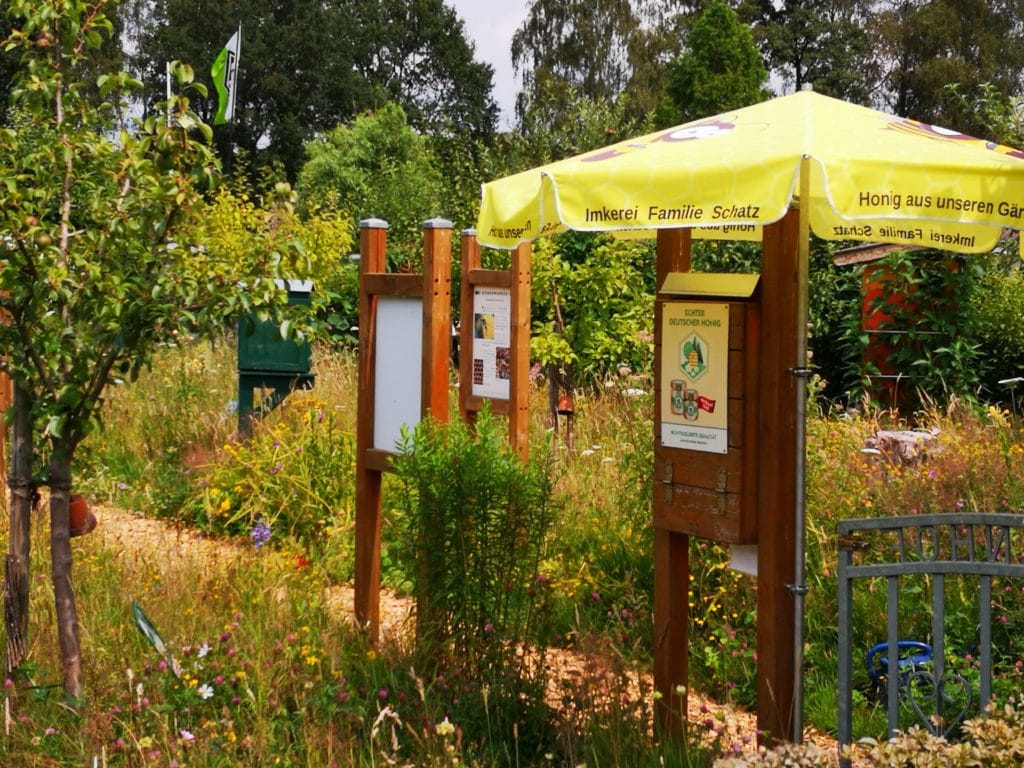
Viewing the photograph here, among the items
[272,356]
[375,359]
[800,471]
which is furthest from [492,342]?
[800,471]

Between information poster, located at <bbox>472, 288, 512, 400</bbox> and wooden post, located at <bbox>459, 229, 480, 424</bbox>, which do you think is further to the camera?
wooden post, located at <bbox>459, 229, 480, 424</bbox>

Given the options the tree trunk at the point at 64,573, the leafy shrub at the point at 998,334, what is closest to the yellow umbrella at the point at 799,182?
the tree trunk at the point at 64,573

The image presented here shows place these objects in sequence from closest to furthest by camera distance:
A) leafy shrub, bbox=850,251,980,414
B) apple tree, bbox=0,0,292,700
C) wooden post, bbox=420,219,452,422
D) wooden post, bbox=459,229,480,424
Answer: apple tree, bbox=0,0,292,700
wooden post, bbox=420,219,452,422
wooden post, bbox=459,229,480,424
leafy shrub, bbox=850,251,980,414

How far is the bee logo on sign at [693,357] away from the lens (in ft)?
14.5

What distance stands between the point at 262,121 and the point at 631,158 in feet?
155

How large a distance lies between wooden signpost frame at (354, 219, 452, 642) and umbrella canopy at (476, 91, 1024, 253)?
107 centimetres

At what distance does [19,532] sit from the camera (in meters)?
4.84

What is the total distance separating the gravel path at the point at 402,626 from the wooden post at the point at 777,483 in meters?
0.20

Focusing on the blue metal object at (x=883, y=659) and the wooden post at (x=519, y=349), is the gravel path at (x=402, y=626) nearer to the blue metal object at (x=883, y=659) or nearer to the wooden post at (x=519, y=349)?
the blue metal object at (x=883, y=659)

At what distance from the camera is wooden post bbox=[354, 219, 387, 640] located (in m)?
6.09

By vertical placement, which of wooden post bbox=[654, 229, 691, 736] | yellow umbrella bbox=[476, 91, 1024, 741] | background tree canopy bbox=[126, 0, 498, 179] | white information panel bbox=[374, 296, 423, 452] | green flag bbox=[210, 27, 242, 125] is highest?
background tree canopy bbox=[126, 0, 498, 179]

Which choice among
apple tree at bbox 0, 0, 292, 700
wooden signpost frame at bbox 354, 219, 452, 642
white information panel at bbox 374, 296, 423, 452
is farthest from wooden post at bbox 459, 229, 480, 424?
apple tree at bbox 0, 0, 292, 700

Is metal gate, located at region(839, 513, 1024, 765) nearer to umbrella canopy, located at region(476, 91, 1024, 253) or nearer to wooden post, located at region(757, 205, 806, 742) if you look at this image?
wooden post, located at region(757, 205, 806, 742)

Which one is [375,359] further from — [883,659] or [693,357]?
[883,659]
